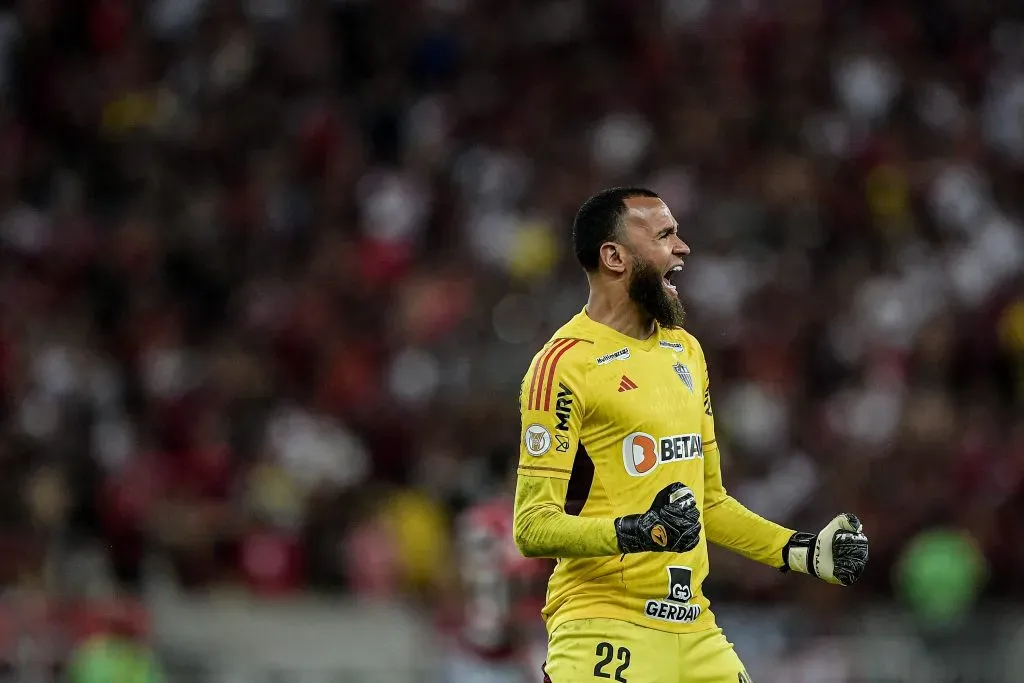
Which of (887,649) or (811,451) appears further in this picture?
(811,451)

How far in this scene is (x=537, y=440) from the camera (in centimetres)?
636

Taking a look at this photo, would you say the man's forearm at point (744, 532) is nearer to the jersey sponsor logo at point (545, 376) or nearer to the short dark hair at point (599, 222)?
the jersey sponsor logo at point (545, 376)

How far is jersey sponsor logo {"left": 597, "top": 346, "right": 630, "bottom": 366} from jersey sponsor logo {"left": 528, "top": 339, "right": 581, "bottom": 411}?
11cm

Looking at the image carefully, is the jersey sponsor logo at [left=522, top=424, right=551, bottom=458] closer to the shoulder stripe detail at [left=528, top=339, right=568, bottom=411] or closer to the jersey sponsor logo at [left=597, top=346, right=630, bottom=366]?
the shoulder stripe detail at [left=528, top=339, right=568, bottom=411]

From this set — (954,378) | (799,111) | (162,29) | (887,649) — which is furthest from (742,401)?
(162,29)

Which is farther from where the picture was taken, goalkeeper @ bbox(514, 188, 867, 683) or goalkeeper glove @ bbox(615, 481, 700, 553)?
goalkeeper @ bbox(514, 188, 867, 683)

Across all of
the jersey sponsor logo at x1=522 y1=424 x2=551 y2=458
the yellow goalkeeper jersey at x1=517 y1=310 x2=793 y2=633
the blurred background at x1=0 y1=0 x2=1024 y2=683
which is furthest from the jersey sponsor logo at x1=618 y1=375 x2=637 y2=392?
the blurred background at x1=0 y1=0 x2=1024 y2=683

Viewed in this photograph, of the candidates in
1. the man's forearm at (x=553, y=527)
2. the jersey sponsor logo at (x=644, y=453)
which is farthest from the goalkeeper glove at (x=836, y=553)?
the man's forearm at (x=553, y=527)

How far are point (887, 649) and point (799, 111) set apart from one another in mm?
7207

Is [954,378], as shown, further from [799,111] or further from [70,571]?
[70,571]

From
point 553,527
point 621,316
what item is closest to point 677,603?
point 553,527

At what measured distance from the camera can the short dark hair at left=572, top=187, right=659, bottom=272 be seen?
669cm

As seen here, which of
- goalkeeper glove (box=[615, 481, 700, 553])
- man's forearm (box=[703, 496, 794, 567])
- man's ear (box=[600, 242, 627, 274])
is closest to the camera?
goalkeeper glove (box=[615, 481, 700, 553])

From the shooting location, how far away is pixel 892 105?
19391 millimetres
